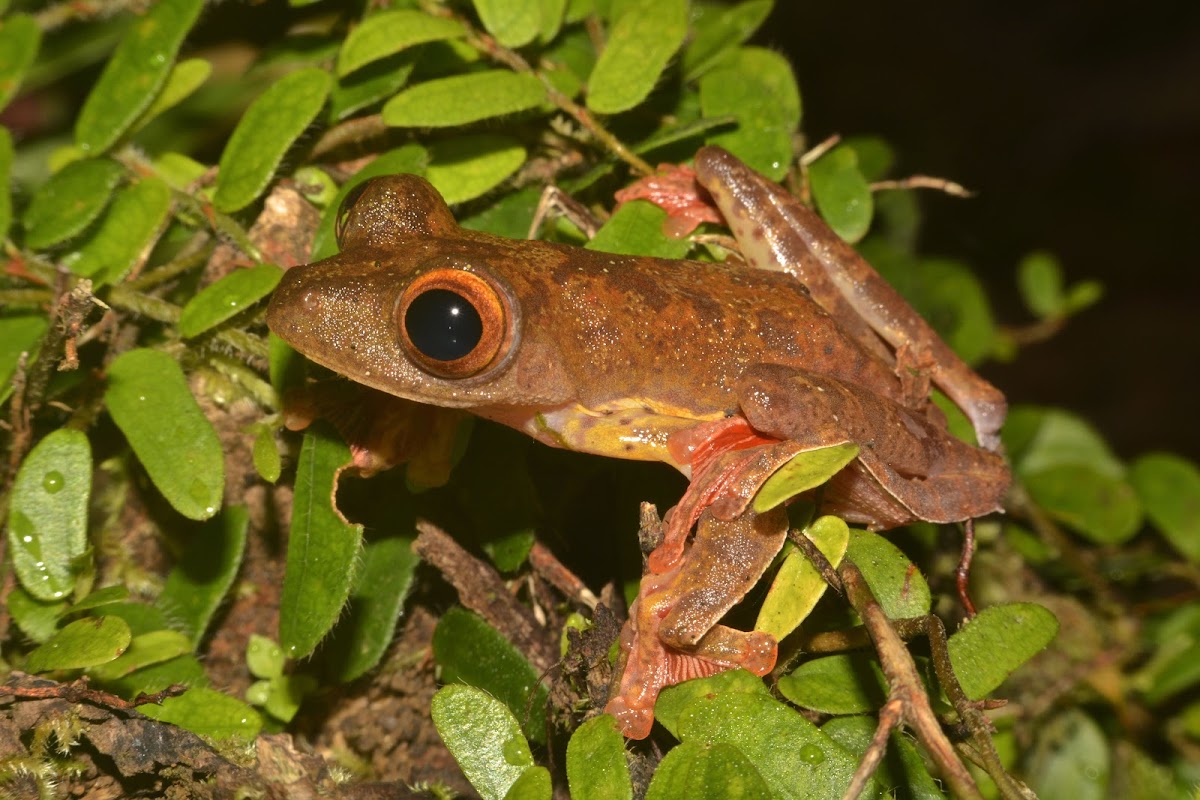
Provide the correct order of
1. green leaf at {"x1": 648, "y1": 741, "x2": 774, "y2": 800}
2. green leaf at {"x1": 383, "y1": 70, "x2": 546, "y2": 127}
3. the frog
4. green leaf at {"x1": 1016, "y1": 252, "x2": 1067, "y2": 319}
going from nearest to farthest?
green leaf at {"x1": 648, "y1": 741, "x2": 774, "y2": 800}
the frog
green leaf at {"x1": 383, "y1": 70, "x2": 546, "y2": 127}
green leaf at {"x1": 1016, "y1": 252, "x2": 1067, "y2": 319}

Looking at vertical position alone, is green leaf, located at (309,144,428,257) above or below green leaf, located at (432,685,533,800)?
above

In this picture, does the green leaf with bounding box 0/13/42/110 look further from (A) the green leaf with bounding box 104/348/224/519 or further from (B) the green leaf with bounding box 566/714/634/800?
(B) the green leaf with bounding box 566/714/634/800

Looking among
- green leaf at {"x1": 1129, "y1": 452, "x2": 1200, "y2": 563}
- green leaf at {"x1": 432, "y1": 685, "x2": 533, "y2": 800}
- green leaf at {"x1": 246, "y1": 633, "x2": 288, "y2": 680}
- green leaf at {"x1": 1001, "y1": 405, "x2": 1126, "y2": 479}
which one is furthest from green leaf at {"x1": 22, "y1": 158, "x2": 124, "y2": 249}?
green leaf at {"x1": 1129, "y1": 452, "x2": 1200, "y2": 563}

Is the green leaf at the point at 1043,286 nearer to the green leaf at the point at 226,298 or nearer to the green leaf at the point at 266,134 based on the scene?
the green leaf at the point at 266,134

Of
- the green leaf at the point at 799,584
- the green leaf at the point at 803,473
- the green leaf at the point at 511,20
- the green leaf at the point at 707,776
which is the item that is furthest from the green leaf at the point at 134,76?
the green leaf at the point at 707,776

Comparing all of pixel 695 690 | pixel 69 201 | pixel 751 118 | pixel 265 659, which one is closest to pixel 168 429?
pixel 265 659
